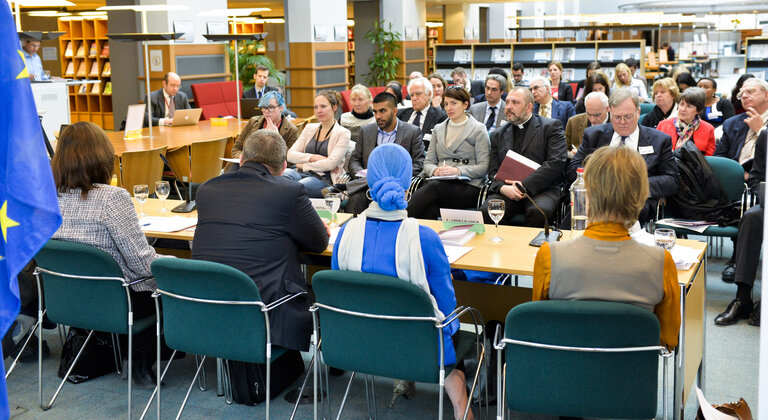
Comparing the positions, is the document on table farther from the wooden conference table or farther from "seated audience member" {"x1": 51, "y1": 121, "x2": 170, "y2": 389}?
"seated audience member" {"x1": 51, "y1": 121, "x2": 170, "y2": 389}

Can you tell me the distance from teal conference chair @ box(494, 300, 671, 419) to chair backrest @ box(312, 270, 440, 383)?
30 centimetres

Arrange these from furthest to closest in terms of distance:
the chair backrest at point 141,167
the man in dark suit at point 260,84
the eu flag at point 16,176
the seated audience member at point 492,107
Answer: the man in dark suit at point 260,84 < the seated audience member at point 492,107 < the chair backrest at point 141,167 < the eu flag at point 16,176

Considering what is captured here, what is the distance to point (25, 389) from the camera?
371cm

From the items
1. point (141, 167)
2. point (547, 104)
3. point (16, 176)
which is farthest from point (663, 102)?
point (16, 176)

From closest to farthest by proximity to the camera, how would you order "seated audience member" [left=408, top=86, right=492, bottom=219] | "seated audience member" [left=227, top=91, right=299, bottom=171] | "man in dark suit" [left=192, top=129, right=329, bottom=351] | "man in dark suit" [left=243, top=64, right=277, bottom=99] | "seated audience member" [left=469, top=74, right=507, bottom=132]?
"man in dark suit" [left=192, top=129, right=329, bottom=351]
"seated audience member" [left=408, top=86, right=492, bottom=219]
"seated audience member" [left=227, top=91, right=299, bottom=171]
"seated audience member" [left=469, top=74, right=507, bottom=132]
"man in dark suit" [left=243, top=64, right=277, bottom=99]

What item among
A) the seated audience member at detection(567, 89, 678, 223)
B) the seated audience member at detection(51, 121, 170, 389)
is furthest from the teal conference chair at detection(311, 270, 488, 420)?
the seated audience member at detection(567, 89, 678, 223)

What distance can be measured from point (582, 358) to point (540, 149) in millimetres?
3157

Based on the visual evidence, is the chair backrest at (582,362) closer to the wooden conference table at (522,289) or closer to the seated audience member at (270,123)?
the wooden conference table at (522,289)

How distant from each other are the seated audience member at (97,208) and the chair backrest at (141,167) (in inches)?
112

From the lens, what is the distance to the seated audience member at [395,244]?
2814 millimetres

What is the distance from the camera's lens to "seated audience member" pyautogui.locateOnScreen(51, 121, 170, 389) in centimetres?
338

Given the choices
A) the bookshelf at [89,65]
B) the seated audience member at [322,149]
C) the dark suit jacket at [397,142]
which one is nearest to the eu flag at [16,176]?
the seated audience member at [322,149]

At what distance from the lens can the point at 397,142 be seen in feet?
19.1

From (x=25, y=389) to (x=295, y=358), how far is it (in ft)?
4.31
